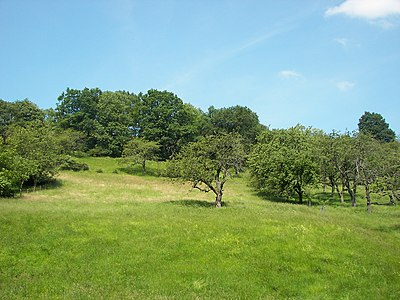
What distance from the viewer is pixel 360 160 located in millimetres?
55500

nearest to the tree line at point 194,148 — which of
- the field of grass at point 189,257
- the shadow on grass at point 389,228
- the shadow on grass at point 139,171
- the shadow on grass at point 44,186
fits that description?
the shadow on grass at point 44,186

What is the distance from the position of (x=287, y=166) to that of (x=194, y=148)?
1888 cm

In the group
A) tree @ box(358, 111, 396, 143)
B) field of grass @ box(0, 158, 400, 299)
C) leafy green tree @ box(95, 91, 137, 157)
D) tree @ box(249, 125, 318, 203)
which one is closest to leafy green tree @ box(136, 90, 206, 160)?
leafy green tree @ box(95, 91, 137, 157)

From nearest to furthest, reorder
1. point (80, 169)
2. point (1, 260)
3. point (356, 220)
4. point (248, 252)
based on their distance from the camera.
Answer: point (1, 260) → point (248, 252) → point (356, 220) → point (80, 169)

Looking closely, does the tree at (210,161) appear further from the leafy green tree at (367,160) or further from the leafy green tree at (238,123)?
the leafy green tree at (238,123)

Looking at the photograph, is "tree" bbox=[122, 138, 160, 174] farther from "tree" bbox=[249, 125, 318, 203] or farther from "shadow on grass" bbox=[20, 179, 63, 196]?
"tree" bbox=[249, 125, 318, 203]

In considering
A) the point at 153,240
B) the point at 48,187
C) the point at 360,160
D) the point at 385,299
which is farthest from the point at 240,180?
the point at 385,299

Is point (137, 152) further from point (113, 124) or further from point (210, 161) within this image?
point (210, 161)

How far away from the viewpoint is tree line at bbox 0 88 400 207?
46.2m

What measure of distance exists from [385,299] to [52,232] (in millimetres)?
21631

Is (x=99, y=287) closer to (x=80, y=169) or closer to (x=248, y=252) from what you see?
A: (x=248, y=252)

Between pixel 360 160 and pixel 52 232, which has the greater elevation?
pixel 360 160

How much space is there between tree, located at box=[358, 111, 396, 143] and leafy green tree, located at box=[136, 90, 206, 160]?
95.0 metres

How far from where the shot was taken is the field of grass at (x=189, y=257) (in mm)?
18375
